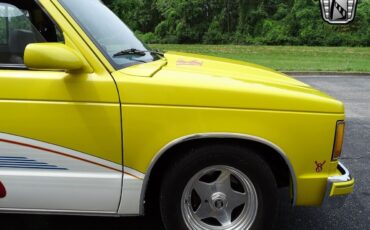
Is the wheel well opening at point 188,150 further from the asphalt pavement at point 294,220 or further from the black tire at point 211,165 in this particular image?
the asphalt pavement at point 294,220

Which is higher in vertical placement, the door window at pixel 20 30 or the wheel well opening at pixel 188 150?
the door window at pixel 20 30

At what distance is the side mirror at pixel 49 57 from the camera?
2.88 metres

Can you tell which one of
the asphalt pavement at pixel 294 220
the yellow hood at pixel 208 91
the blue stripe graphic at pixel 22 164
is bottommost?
the asphalt pavement at pixel 294 220

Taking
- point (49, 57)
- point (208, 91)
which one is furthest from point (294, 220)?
point (49, 57)

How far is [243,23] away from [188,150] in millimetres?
45695

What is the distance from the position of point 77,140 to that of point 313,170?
149cm

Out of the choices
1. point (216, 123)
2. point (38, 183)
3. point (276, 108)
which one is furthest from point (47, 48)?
point (276, 108)

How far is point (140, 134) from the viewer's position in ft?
10.1

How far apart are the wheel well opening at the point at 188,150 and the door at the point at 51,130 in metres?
0.28

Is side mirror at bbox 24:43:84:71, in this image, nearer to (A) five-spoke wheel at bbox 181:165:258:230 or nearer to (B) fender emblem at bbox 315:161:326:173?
(A) five-spoke wheel at bbox 181:165:258:230

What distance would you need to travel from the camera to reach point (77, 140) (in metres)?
3.09

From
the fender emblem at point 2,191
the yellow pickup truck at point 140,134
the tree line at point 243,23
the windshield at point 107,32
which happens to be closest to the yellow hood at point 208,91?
the yellow pickup truck at point 140,134

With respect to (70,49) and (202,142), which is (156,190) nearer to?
(202,142)

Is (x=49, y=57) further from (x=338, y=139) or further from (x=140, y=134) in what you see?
(x=338, y=139)
